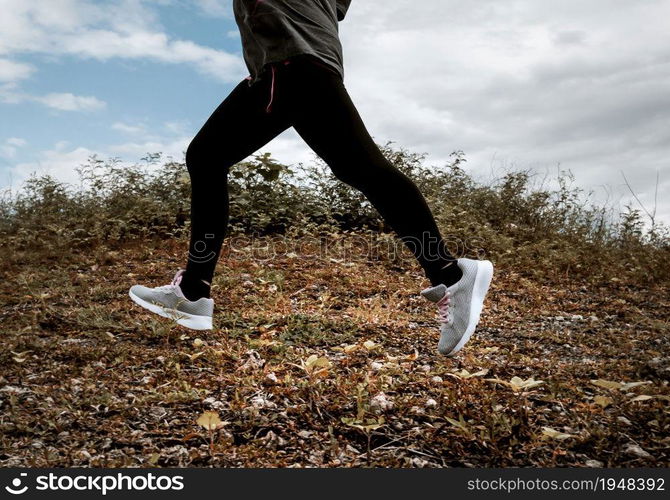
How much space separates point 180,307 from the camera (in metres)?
3.40

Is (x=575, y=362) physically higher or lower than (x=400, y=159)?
lower

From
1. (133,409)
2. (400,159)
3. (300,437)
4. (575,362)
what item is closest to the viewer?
(300,437)

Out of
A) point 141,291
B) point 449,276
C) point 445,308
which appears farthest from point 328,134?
point 141,291

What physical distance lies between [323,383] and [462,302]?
30.4 inches

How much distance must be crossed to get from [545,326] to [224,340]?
245cm

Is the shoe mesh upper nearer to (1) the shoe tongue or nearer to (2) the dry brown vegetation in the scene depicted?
(2) the dry brown vegetation

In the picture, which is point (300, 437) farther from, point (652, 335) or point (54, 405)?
point (652, 335)

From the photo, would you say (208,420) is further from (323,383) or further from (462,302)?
(462,302)

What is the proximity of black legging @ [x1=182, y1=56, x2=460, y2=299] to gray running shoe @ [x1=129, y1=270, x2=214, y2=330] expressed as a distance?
0.92 meters

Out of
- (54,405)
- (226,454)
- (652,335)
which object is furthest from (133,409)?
(652,335)

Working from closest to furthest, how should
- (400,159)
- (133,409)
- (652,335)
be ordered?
(133,409)
(652,335)
(400,159)

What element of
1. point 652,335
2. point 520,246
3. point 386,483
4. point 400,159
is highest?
point 400,159

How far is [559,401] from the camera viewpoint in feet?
8.38

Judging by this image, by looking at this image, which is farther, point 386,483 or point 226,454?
point 226,454
